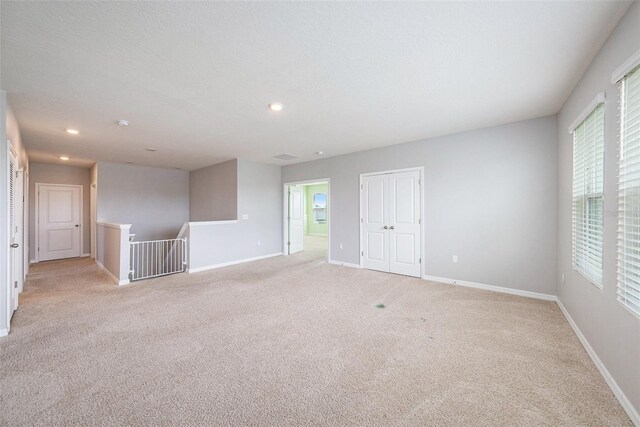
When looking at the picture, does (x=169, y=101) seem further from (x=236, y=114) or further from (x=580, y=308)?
(x=580, y=308)

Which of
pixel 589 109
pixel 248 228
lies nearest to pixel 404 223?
pixel 589 109

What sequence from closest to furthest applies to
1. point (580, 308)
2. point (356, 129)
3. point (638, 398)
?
1. point (638, 398)
2. point (580, 308)
3. point (356, 129)

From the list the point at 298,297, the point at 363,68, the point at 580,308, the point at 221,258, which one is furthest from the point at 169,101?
the point at 580,308

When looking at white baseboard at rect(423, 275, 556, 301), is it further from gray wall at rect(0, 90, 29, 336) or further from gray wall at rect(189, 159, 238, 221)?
gray wall at rect(0, 90, 29, 336)

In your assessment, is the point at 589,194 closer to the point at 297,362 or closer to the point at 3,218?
the point at 297,362

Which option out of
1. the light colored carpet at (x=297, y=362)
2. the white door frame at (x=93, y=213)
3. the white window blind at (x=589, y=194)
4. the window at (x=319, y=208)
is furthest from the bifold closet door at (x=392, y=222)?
the white door frame at (x=93, y=213)

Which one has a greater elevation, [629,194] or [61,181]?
[61,181]

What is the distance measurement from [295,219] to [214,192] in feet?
7.70

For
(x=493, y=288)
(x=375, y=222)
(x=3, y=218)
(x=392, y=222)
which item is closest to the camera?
(x=3, y=218)

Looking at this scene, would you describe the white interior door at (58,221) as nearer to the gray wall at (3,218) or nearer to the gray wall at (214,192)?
the gray wall at (214,192)

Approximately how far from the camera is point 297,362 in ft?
6.98

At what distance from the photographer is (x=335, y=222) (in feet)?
19.6

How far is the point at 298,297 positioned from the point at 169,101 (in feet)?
9.84

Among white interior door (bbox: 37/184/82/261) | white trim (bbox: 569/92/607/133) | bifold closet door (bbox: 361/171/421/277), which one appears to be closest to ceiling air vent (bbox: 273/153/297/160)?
bifold closet door (bbox: 361/171/421/277)
